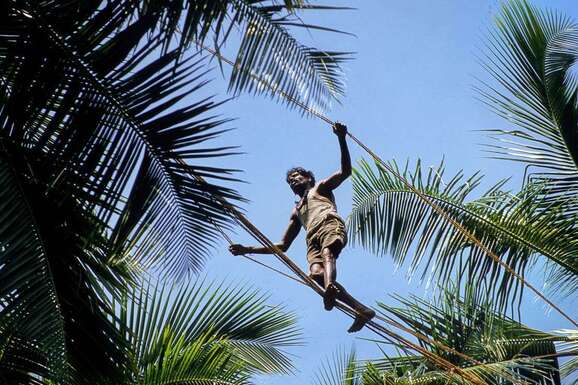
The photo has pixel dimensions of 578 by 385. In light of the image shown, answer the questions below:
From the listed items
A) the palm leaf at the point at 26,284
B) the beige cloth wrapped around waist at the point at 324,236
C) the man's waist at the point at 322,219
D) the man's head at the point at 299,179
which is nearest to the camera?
the palm leaf at the point at 26,284

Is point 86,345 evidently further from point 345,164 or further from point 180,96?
point 345,164

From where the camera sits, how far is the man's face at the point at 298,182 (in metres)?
8.67

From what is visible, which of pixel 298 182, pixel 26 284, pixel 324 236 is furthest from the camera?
pixel 298 182

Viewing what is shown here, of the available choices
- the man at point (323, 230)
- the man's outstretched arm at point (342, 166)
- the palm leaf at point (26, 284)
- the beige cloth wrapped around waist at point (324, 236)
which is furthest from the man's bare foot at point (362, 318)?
the palm leaf at point (26, 284)

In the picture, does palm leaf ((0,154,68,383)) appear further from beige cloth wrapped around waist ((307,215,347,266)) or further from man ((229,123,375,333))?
beige cloth wrapped around waist ((307,215,347,266))

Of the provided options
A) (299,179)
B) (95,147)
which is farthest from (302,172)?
(95,147)

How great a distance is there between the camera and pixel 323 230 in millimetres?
8039

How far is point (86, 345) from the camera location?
6320mm

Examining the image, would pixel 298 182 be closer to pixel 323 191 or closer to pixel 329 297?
pixel 323 191

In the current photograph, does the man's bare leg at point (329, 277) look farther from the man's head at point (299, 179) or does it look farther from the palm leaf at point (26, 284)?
the palm leaf at point (26, 284)

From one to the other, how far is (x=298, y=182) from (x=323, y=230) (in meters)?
0.76

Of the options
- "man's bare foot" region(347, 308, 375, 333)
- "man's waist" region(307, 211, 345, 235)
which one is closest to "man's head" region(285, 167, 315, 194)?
"man's waist" region(307, 211, 345, 235)

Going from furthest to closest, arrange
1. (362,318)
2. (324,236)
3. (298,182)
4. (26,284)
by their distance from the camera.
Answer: (298,182), (324,236), (362,318), (26,284)

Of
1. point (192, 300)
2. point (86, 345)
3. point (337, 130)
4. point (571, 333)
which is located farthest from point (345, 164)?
point (86, 345)
